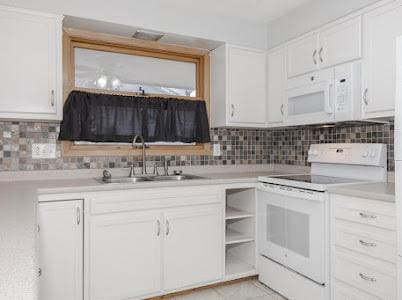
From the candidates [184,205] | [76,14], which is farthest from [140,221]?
[76,14]

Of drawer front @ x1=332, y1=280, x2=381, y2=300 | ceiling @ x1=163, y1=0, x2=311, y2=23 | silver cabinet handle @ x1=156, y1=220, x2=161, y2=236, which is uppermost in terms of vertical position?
ceiling @ x1=163, y1=0, x2=311, y2=23

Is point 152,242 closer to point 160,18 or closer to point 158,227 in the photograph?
point 158,227

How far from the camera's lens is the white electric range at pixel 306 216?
2.09 metres

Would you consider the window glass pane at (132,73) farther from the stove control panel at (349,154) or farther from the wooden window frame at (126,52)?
the stove control panel at (349,154)

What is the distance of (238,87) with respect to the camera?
2.91 metres

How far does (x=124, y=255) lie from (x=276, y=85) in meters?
1.88

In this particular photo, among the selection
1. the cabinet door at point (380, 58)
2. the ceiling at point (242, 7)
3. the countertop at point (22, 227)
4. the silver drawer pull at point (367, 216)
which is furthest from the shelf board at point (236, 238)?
the ceiling at point (242, 7)

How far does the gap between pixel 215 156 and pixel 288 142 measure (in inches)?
29.4

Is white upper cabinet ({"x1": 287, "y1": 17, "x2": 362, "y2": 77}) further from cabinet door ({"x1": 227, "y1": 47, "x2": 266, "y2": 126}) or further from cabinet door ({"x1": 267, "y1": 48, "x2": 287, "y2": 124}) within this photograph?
cabinet door ({"x1": 227, "y1": 47, "x2": 266, "y2": 126})

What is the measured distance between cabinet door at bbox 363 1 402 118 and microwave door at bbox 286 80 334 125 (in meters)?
0.26

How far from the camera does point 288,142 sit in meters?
3.24

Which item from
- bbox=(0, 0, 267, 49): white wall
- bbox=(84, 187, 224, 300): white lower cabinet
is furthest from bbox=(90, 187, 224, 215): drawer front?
bbox=(0, 0, 267, 49): white wall

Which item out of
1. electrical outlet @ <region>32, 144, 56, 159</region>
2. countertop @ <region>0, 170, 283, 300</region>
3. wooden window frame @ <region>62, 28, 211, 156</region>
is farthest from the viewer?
wooden window frame @ <region>62, 28, 211, 156</region>

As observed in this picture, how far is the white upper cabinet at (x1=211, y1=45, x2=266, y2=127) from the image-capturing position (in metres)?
2.87
